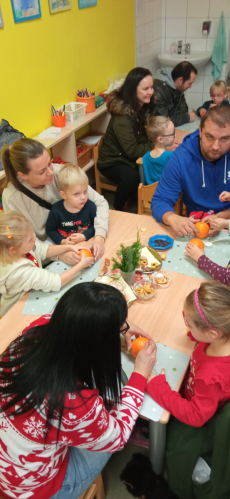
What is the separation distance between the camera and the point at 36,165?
6.64 feet

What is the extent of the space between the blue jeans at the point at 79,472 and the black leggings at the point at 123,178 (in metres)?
2.63

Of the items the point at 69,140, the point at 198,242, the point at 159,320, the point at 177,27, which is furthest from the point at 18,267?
the point at 177,27

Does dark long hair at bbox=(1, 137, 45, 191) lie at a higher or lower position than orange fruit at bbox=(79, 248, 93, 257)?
higher

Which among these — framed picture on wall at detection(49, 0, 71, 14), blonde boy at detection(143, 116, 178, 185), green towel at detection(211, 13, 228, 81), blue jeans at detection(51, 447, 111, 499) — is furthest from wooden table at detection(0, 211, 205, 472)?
green towel at detection(211, 13, 228, 81)

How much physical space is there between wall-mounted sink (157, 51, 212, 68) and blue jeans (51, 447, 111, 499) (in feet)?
16.2

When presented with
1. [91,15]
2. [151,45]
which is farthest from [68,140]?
[151,45]

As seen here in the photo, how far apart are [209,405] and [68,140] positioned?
2.80 meters

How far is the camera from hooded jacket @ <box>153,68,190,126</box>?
3938mm

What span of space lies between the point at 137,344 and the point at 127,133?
2.54 metres

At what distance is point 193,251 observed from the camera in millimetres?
1810

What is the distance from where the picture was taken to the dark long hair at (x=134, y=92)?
134 inches

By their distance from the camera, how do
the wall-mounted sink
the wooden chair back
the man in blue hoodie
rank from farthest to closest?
the wall-mounted sink < the wooden chair back < the man in blue hoodie

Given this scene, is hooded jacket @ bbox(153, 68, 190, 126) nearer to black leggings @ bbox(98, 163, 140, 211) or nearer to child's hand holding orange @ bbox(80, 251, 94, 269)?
black leggings @ bbox(98, 163, 140, 211)

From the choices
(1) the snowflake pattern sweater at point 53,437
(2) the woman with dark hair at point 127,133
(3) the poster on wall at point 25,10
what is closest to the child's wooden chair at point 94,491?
(1) the snowflake pattern sweater at point 53,437
